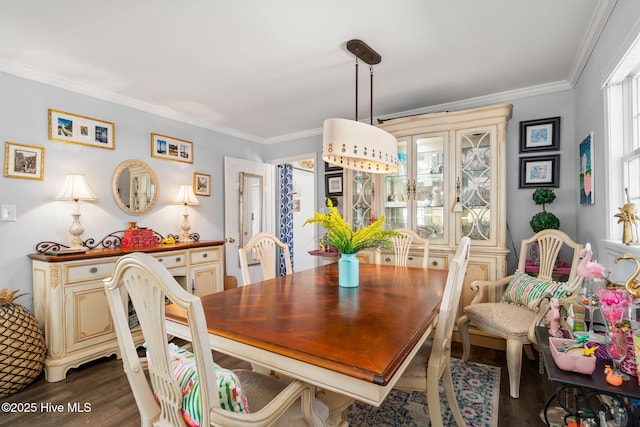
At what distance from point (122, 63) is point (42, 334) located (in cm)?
219

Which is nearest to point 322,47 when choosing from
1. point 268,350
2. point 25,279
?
point 268,350

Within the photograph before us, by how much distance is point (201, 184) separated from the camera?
157 inches

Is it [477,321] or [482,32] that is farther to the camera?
[477,321]

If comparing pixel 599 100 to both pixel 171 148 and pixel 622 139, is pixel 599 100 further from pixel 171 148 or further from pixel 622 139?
pixel 171 148

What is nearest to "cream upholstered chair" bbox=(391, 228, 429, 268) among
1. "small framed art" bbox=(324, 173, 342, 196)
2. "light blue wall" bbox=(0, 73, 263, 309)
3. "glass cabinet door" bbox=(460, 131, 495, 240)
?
"glass cabinet door" bbox=(460, 131, 495, 240)

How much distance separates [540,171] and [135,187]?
4056 mm

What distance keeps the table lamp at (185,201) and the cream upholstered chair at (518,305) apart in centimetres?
297

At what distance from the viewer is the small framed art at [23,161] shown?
8.16ft

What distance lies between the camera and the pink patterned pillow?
6.99 feet

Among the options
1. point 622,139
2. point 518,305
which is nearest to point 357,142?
point 622,139

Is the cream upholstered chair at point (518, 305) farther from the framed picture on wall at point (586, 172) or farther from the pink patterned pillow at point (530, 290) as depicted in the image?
the framed picture on wall at point (586, 172)

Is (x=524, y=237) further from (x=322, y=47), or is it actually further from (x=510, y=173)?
(x=322, y=47)

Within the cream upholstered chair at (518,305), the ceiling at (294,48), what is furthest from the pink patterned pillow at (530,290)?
the ceiling at (294,48)

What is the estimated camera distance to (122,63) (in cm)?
248
